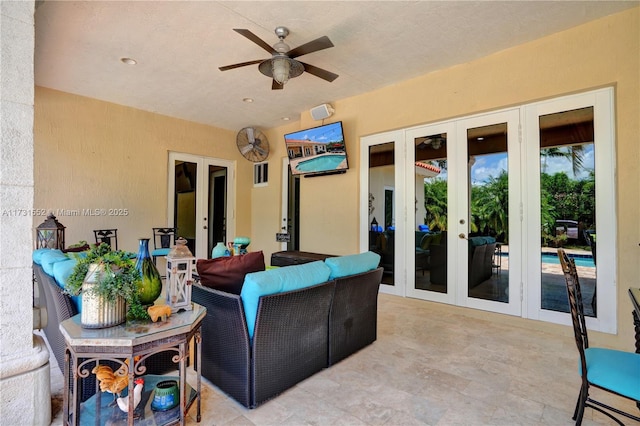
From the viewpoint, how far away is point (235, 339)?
190 centimetres

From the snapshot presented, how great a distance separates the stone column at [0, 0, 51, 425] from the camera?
154cm

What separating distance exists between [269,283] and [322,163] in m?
3.41

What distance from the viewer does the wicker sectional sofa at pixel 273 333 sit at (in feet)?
6.14

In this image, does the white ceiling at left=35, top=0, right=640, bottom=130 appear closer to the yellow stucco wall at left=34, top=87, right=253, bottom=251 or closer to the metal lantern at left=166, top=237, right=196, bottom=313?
the yellow stucco wall at left=34, top=87, right=253, bottom=251

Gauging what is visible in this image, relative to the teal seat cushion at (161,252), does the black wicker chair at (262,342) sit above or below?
below

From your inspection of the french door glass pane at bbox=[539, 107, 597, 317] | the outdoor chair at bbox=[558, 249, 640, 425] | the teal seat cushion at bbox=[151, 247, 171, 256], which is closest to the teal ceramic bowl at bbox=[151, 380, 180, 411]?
the outdoor chair at bbox=[558, 249, 640, 425]

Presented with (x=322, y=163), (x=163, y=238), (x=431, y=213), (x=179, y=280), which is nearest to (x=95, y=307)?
(x=179, y=280)

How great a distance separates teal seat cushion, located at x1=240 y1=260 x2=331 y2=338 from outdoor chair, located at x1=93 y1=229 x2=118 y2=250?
155 inches

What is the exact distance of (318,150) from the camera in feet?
16.6

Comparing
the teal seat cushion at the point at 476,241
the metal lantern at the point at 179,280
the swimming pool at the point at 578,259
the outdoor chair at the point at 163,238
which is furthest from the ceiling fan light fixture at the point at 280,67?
the outdoor chair at the point at 163,238

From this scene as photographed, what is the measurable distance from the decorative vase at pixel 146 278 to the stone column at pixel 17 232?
0.53 m

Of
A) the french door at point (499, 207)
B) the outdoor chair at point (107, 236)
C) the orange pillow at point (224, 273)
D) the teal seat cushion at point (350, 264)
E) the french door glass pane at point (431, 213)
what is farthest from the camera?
the outdoor chair at point (107, 236)

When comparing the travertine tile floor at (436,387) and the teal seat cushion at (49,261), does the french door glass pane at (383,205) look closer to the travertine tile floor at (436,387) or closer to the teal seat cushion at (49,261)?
the travertine tile floor at (436,387)

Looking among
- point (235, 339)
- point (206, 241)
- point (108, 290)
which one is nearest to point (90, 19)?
point (108, 290)
